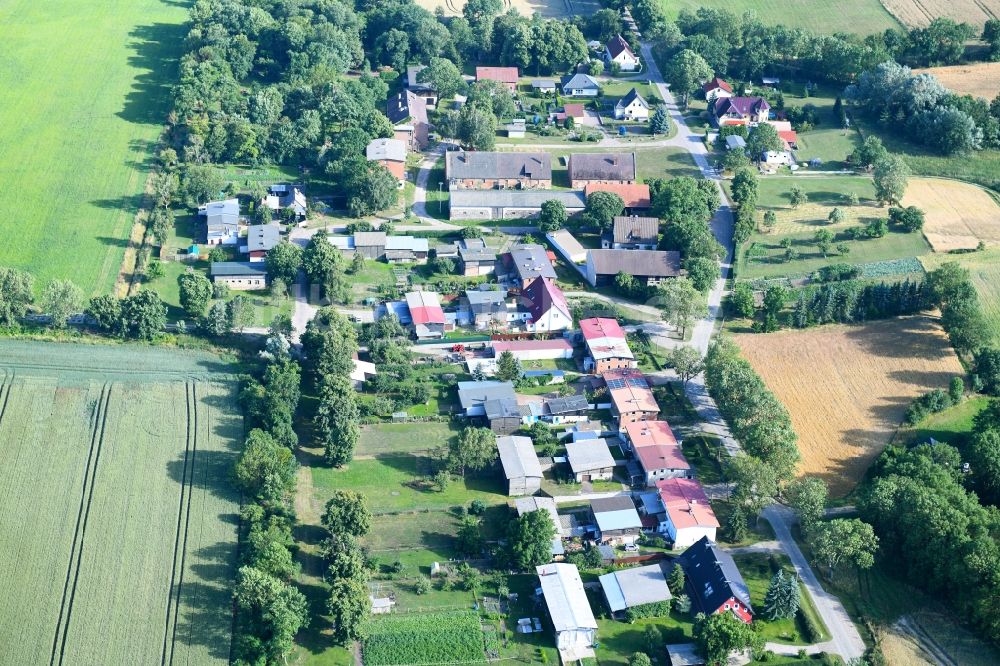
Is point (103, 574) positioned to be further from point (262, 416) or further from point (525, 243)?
point (525, 243)

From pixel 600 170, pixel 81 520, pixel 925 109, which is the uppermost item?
pixel 925 109

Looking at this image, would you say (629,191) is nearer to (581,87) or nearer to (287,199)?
(581,87)

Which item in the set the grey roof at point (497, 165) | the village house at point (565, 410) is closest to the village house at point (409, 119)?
the grey roof at point (497, 165)

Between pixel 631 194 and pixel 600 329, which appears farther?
pixel 631 194

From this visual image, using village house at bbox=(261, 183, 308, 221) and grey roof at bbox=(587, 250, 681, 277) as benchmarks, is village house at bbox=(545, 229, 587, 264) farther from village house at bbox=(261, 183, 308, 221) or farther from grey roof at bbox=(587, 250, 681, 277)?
village house at bbox=(261, 183, 308, 221)

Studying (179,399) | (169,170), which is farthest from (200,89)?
(179,399)

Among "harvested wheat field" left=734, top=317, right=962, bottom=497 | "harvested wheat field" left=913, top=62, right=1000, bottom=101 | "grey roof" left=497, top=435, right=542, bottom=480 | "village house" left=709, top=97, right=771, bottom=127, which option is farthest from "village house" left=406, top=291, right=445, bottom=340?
"harvested wheat field" left=913, top=62, right=1000, bottom=101

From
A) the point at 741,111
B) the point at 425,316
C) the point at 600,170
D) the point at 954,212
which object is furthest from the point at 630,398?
the point at 741,111
